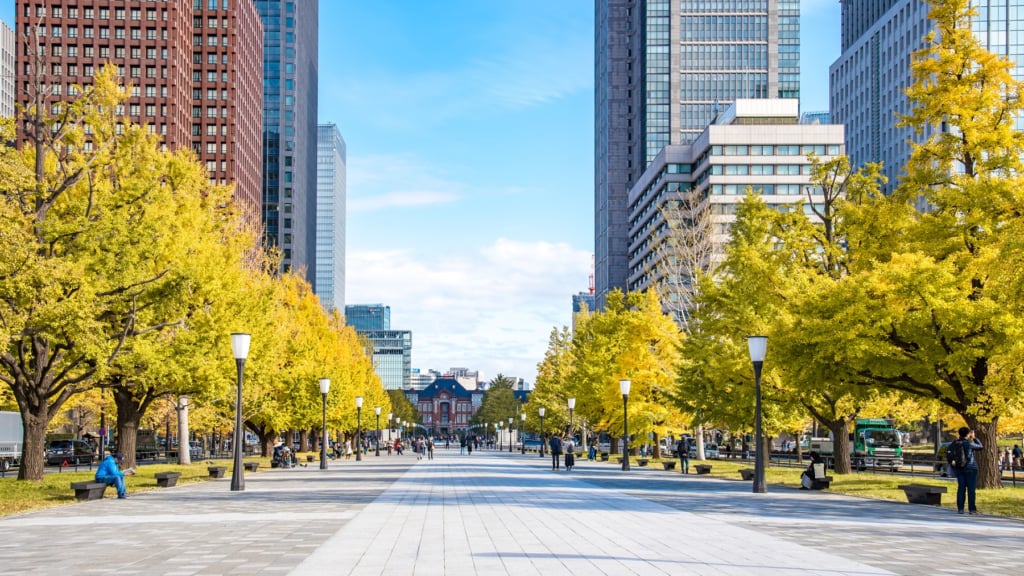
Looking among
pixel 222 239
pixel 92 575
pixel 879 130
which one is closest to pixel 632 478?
pixel 222 239

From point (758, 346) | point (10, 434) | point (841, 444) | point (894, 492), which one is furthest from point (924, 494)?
point (10, 434)

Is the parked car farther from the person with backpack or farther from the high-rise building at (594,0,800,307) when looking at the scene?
the high-rise building at (594,0,800,307)

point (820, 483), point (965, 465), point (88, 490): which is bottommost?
point (820, 483)

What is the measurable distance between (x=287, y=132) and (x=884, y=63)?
317 ft

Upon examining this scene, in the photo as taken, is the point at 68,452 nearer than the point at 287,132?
Yes

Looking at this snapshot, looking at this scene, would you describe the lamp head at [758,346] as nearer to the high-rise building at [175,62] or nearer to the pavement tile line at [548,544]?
the pavement tile line at [548,544]

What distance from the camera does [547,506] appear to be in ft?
72.7

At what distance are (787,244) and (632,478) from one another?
989 cm

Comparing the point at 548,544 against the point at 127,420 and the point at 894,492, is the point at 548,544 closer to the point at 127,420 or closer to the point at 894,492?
the point at 894,492

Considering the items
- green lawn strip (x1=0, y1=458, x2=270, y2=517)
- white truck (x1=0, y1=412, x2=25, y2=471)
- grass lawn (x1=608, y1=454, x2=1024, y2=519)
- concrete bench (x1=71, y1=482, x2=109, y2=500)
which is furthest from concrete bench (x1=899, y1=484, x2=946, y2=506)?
white truck (x1=0, y1=412, x2=25, y2=471)

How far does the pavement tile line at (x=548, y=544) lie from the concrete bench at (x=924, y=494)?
20.0 ft

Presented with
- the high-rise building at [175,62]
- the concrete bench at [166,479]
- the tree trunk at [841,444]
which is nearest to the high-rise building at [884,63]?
the high-rise building at [175,62]

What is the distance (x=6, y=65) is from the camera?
142250 millimetres

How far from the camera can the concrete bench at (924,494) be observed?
76.2ft
